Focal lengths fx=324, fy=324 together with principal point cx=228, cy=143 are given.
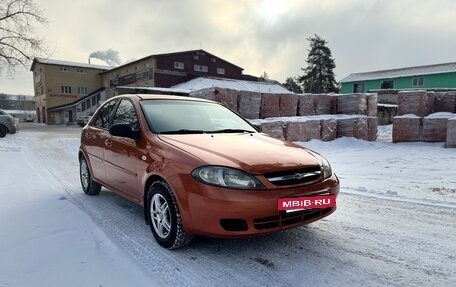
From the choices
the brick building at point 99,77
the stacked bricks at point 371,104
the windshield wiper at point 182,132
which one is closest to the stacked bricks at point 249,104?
the stacked bricks at point 371,104

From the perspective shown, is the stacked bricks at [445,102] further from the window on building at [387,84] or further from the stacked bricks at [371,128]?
the window on building at [387,84]

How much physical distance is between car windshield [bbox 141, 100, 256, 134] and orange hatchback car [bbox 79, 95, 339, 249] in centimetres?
1

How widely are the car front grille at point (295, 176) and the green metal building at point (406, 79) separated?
34.8 metres

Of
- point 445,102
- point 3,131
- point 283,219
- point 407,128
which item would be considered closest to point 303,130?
point 407,128

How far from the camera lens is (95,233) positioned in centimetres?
349

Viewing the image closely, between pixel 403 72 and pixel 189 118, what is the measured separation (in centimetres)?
3708

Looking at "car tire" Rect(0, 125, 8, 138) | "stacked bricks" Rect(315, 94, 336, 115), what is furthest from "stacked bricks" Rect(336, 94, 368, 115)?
"car tire" Rect(0, 125, 8, 138)

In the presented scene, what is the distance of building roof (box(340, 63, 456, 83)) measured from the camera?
3155 centimetres

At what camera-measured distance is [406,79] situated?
1336 inches

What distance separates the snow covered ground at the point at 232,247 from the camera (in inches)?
103

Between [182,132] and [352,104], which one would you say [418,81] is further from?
[182,132]

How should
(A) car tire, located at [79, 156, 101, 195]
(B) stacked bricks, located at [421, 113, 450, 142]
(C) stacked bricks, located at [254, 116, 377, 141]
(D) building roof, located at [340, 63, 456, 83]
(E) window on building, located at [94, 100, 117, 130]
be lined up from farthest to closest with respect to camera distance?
(D) building roof, located at [340, 63, 456, 83] < (C) stacked bricks, located at [254, 116, 377, 141] < (B) stacked bricks, located at [421, 113, 450, 142] < (A) car tire, located at [79, 156, 101, 195] < (E) window on building, located at [94, 100, 117, 130]

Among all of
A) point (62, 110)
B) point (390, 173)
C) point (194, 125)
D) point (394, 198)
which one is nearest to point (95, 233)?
point (194, 125)

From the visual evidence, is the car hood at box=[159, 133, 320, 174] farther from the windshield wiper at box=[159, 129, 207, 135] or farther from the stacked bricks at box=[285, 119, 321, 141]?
the stacked bricks at box=[285, 119, 321, 141]
